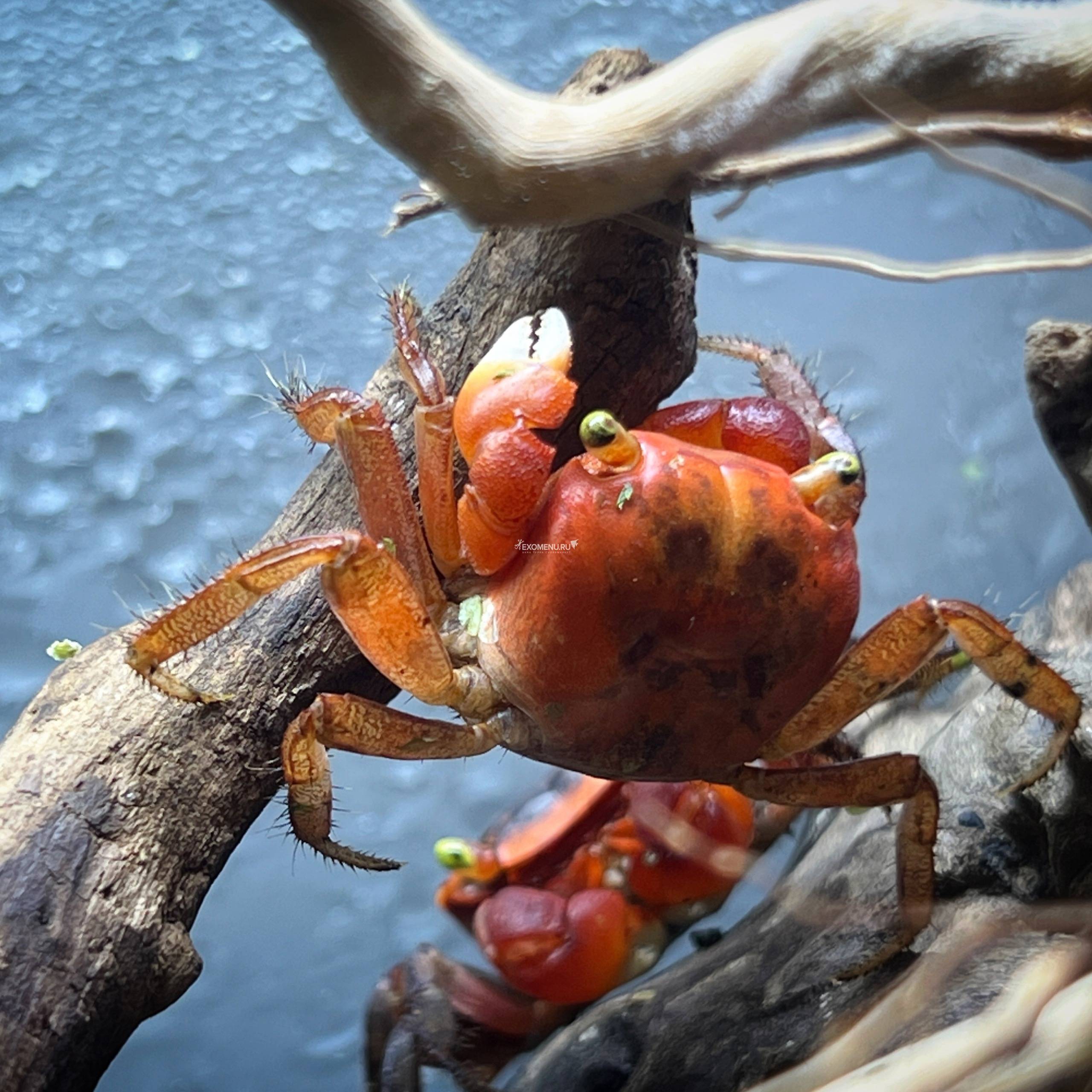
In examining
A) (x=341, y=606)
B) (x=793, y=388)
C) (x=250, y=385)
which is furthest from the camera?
(x=250, y=385)

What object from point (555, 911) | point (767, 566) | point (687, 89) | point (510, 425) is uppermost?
point (687, 89)

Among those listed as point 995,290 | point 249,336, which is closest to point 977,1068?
point 995,290

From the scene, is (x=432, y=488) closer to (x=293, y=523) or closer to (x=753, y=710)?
(x=293, y=523)

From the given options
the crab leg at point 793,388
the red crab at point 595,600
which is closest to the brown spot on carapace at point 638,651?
the red crab at point 595,600

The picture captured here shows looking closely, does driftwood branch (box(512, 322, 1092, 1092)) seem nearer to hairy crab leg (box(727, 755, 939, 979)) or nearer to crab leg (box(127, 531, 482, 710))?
hairy crab leg (box(727, 755, 939, 979))

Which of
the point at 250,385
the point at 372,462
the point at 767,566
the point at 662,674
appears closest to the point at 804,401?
the point at 767,566

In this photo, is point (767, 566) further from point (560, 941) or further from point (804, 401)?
point (560, 941)
